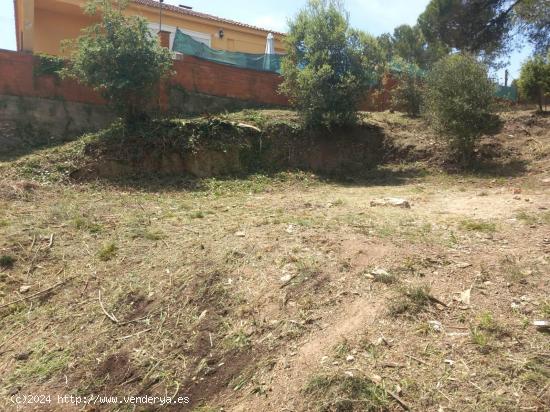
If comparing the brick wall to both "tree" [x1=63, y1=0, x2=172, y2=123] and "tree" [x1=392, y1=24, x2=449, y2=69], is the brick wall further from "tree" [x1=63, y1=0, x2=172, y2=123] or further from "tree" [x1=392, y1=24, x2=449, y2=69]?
"tree" [x1=392, y1=24, x2=449, y2=69]

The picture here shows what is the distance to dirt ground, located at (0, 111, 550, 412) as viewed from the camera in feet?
9.54

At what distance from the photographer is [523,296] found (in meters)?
3.52

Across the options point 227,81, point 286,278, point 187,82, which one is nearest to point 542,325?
point 286,278

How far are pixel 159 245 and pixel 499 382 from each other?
3.49 meters

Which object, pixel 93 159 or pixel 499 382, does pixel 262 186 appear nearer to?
pixel 93 159

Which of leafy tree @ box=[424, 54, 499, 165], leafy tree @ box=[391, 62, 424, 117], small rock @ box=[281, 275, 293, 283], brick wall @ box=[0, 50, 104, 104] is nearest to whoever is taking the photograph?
small rock @ box=[281, 275, 293, 283]

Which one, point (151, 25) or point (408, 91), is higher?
point (151, 25)

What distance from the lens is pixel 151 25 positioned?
15.6m

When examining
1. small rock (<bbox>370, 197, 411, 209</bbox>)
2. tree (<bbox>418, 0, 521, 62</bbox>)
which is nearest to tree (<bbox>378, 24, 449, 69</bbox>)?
tree (<bbox>418, 0, 521, 62</bbox>)

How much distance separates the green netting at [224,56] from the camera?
1180cm

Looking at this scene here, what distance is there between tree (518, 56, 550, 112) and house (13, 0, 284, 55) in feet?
22.4

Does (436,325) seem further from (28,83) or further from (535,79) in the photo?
→ (535,79)

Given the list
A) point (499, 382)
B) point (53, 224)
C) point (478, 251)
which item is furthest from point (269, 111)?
point (499, 382)

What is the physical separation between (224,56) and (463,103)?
5.87m
